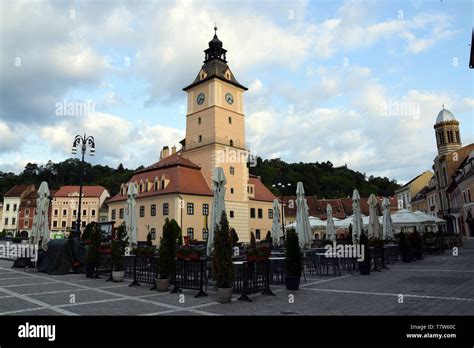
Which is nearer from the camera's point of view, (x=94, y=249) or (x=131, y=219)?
(x=94, y=249)

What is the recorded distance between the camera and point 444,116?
208 feet

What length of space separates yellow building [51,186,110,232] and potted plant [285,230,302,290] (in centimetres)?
7564

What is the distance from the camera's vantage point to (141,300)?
30.9 feet

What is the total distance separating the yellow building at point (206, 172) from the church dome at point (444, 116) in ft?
127

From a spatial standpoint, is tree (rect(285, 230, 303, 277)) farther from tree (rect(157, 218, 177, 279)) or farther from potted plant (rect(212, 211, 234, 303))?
tree (rect(157, 218, 177, 279))

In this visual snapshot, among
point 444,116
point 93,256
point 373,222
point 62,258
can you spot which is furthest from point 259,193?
point 444,116

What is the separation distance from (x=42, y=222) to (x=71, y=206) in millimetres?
66445

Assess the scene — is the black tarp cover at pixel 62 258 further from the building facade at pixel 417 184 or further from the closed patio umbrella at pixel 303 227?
the building facade at pixel 417 184

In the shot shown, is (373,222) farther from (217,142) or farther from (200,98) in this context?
(200,98)

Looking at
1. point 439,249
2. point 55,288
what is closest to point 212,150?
point 439,249

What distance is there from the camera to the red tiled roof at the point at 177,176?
40031mm
